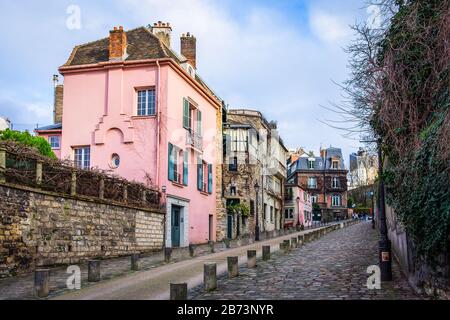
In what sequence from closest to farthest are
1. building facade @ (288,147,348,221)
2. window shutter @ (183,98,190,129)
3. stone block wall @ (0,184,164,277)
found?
stone block wall @ (0,184,164,277), window shutter @ (183,98,190,129), building facade @ (288,147,348,221)

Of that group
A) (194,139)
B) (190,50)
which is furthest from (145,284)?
(190,50)

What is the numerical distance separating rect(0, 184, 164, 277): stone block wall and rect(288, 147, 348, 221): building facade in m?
61.3

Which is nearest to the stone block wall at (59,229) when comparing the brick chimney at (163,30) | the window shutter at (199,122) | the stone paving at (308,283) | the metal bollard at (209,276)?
the stone paving at (308,283)

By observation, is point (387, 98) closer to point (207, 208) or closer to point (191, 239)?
point (191, 239)

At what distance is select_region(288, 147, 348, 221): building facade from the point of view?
259 ft

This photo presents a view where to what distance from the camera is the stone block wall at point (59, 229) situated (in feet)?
41.7

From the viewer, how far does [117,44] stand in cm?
2394

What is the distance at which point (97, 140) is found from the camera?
23375 mm

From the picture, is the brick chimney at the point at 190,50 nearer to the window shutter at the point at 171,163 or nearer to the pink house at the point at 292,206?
the window shutter at the point at 171,163

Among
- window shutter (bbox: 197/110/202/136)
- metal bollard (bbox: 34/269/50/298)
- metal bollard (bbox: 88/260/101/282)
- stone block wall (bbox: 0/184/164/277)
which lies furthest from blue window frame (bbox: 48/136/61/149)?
metal bollard (bbox: 34/269/50/298)

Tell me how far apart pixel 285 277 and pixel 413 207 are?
4.59 metres

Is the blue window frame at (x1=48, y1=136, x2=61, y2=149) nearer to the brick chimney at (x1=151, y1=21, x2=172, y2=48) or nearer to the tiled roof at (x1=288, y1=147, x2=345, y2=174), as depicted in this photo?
the brick chimney at (x1=151, y1=21, x2=172, y2=48)

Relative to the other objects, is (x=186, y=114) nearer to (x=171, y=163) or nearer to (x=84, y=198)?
(x=171, y=163)
